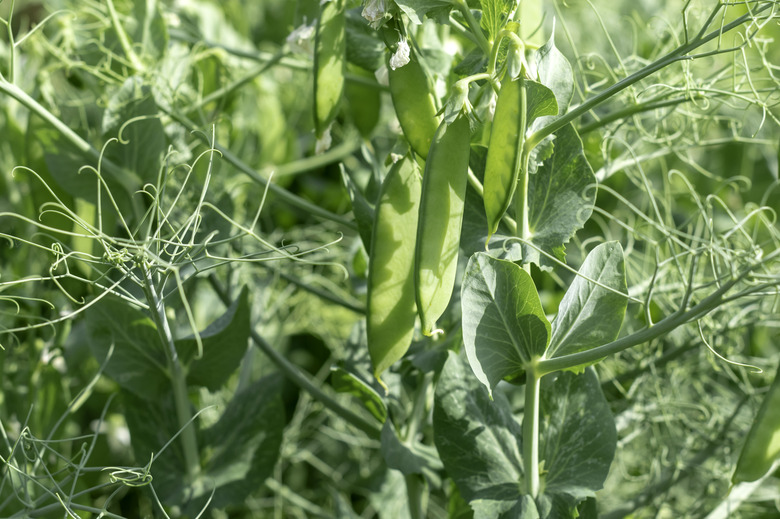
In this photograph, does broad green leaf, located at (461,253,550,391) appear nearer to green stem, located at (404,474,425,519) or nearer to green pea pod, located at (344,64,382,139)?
green stem, located at (404,474,425,519)

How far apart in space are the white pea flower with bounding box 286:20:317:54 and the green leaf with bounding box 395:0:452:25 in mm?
144

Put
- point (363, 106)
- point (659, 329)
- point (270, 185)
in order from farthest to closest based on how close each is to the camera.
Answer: point (363, 106) → point (270, 185) → point (659, 329)

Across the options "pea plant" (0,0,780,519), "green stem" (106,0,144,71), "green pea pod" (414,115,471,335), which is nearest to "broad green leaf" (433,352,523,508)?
"pea plant" (0,0,780,519)

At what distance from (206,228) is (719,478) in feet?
1.94

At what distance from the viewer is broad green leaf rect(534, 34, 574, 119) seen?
544 millimetres

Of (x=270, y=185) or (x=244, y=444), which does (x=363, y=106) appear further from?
(x=244, y=444)

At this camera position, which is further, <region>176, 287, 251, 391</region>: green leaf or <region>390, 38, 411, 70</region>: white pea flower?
<region>176, 287, 251, 391</region>: green leaf

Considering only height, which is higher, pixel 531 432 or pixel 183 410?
pixel 531 432

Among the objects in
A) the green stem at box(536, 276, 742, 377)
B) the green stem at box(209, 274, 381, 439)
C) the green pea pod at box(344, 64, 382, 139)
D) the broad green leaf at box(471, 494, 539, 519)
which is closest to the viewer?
the green stem at box(536, 276, 742, 377)

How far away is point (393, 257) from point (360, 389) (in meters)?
0.15

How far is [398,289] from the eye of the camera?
1.77 ft

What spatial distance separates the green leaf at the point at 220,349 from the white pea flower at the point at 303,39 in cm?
23

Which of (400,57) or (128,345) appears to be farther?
(128,345)

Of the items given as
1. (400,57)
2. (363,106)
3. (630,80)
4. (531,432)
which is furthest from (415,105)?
(363,106)
